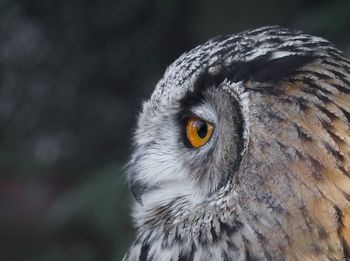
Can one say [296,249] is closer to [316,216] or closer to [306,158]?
[316,216]

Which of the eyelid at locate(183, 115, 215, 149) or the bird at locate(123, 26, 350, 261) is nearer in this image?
the bird at locate(123, 26, 350, 261)

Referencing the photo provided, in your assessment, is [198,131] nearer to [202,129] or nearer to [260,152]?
[202,129]

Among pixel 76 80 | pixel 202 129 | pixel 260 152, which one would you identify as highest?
pixel 76 80

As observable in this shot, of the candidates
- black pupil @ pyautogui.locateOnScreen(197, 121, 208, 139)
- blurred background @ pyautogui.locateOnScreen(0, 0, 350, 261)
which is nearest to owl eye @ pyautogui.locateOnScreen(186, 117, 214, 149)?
black pupil @ pyautogui.locateOnScreen(197, 121, 208, 139)

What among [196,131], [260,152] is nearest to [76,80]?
→ [196,131]

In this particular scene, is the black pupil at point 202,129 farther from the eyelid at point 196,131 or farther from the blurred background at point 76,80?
the blurred background at point 76,80

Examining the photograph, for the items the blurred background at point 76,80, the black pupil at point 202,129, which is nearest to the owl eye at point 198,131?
the black pupil at point 202,129

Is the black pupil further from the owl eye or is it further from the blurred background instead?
the blurred background

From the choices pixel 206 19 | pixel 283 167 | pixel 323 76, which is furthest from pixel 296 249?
pixel 206 19
